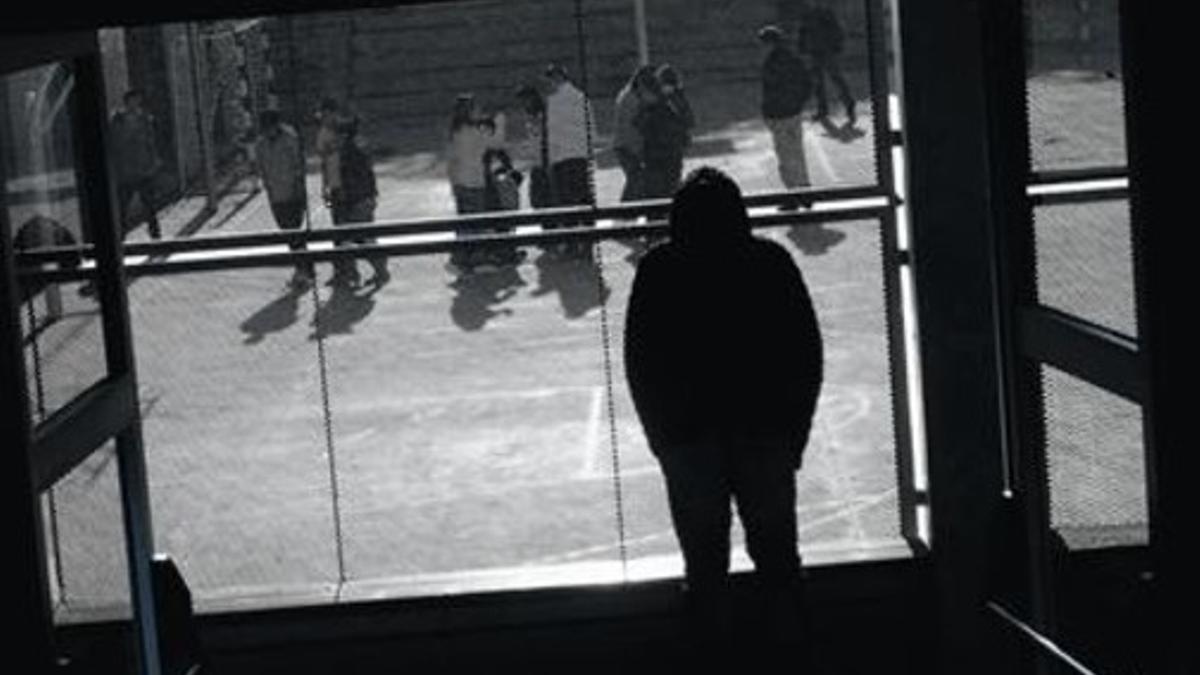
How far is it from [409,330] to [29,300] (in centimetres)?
212

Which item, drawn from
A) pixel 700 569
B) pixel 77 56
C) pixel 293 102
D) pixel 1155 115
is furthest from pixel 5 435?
pixel 293 102

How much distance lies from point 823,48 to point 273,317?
6.74 ft

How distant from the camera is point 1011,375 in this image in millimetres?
6500

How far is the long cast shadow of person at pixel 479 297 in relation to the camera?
950 centimetres

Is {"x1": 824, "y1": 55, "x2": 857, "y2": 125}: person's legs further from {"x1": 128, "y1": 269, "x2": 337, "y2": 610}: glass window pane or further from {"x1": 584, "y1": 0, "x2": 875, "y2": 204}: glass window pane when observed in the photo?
{"x1": 128, "y1": 269, "x2": 337, "y2": 610}: glass window pane

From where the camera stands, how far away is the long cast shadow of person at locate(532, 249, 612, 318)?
949 centimetres

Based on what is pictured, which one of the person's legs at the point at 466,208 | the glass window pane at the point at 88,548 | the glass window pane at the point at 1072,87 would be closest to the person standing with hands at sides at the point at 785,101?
the person's legs at the point at 466,208

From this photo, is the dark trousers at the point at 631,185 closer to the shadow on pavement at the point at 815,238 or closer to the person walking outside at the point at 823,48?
the shadow on pavement at the point at 815,238

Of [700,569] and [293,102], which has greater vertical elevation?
[293,102]

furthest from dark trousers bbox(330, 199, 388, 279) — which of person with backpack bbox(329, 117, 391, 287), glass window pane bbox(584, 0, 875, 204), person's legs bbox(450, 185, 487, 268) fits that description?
glass window pane bbox(584, 0, 875, 204)

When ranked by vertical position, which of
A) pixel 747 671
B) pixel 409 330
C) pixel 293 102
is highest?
pixel 293 102

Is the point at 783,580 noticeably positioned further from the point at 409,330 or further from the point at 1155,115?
the point at 1155,115

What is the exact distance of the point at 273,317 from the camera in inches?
376

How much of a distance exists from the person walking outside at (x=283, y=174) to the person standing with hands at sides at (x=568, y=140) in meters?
0.83
